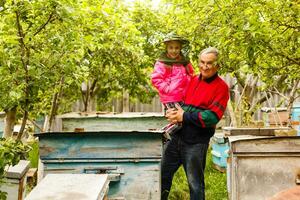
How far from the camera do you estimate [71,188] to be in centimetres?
333

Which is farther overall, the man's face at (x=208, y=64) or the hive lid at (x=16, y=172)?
the man's face at (x=208, y=64)

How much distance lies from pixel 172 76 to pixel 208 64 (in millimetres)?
392

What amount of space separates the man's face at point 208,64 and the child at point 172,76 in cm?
24

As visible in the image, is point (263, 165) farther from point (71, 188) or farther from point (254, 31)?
point (71, 188)

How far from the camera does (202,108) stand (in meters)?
4.49

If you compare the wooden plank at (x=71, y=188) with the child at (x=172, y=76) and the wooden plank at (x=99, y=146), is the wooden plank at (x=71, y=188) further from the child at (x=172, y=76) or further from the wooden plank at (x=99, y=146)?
the child at (x=172, y=76)

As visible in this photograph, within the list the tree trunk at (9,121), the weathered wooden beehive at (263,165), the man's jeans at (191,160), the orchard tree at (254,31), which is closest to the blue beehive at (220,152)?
the orchard tree at (254,31)

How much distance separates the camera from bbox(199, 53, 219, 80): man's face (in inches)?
177

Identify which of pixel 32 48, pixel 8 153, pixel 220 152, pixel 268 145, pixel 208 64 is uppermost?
pixel 32 48

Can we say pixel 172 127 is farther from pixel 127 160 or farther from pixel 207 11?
pixel 207 11

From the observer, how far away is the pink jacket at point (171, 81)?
15.2 ft

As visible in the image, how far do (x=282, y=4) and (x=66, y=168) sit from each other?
8.60 feet

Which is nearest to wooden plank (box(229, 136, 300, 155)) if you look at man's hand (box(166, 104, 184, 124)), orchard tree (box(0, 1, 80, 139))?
man's hand (box(166, 104, 184, 124))

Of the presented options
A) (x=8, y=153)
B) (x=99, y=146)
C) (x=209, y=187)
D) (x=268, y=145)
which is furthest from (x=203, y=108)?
(x=209, y=187)
